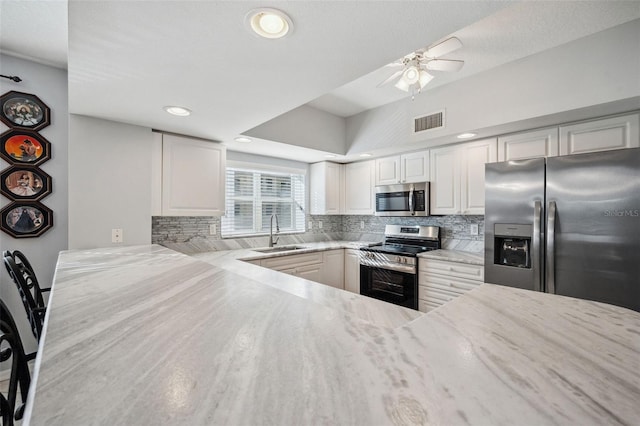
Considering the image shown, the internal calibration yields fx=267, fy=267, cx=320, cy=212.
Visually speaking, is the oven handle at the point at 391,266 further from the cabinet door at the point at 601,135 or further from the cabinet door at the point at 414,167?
the cabinet door at the point at 601,135

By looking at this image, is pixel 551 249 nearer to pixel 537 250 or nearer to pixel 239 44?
pixel 537 250

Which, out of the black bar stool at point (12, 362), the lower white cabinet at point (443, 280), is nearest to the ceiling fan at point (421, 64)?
the lower white cabinet at point (443, 280)

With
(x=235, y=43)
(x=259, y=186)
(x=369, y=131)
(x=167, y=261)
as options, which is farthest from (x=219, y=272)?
(x=369, y=131)

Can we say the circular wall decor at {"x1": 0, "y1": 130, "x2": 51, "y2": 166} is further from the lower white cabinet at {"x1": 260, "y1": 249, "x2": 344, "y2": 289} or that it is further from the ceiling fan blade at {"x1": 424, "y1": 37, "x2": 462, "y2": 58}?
the ceiling fan blade at {"x1": 424, "y1": 37, "x2": 462, "y2": 58}

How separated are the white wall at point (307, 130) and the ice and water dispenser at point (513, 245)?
208 centimetres

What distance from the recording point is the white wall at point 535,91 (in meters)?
1.82

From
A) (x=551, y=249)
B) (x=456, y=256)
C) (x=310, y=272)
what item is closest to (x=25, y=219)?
(x=310, y=272)

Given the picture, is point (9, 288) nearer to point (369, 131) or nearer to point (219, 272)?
point (219, 272)

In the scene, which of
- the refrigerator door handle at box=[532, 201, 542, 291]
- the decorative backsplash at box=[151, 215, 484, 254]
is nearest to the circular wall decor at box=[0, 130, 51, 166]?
the decorative backsplash at box=[151, 215, 484, 254]

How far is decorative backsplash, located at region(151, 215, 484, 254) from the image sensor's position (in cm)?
286

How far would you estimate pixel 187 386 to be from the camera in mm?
460

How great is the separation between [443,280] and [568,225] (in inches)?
44.5

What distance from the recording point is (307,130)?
325 centimetres

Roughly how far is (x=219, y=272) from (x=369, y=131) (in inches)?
104
